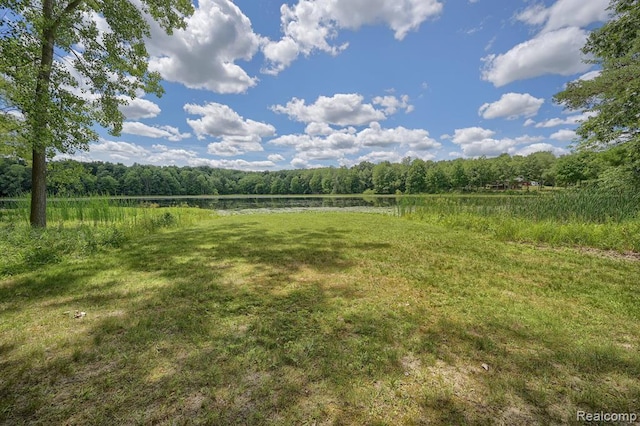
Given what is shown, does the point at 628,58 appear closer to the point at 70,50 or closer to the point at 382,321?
the point at 382,321

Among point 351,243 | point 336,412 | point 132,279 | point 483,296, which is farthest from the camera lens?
point 351,243

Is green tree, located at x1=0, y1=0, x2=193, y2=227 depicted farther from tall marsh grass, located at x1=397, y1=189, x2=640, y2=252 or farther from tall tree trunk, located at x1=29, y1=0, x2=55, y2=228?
tall marsh grass, located at x1=397, y1=189, x2=640, y2=252

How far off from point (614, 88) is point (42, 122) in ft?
55.4

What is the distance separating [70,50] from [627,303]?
41.2 feet

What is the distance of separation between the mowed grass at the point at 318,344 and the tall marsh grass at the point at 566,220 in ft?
6.56

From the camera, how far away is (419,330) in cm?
263

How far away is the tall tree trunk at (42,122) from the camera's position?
563 cm

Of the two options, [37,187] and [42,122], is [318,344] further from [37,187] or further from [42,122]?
[37,187]

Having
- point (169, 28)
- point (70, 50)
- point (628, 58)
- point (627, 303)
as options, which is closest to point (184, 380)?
point (627, 303)

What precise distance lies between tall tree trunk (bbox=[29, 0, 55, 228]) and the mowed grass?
10.3ft

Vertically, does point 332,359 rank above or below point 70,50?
below

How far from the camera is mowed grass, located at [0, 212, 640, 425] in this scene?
1682 millimetres

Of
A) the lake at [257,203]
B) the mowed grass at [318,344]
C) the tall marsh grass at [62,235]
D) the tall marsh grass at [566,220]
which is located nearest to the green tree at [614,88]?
the tall marsh grass at [566,220]

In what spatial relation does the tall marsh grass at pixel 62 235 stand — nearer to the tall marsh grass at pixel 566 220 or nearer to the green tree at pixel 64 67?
the green tree at pixel 64 67
